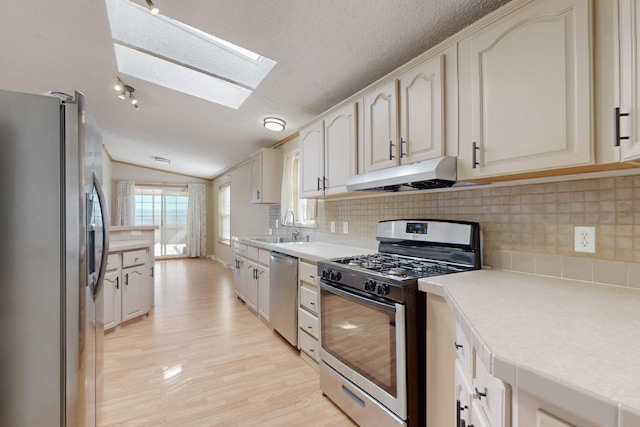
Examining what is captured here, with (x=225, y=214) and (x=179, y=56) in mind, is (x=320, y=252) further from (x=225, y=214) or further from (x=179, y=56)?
(x=225, y=214)

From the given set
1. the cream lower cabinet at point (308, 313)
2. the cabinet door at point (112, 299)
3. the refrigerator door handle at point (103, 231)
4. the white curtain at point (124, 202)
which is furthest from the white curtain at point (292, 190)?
the white curtain at point (124, 202)

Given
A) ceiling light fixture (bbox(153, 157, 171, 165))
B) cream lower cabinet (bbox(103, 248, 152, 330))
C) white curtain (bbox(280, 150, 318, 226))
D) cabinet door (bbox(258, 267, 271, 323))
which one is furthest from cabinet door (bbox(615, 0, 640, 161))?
ceiling light fixture (bbox(153, 157, 171, 165))

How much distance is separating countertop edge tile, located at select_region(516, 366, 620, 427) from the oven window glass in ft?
2.69

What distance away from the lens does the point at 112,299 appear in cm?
295

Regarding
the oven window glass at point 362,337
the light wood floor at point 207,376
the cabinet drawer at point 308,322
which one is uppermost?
the oven window glass at point 362,337

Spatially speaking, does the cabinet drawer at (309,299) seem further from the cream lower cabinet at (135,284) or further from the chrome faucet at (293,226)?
the cream lower cabinet at (135,284)

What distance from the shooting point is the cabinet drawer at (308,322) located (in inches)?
89.0

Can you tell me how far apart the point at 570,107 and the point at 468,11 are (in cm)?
84

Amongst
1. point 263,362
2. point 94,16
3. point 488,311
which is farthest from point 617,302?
point 94,16

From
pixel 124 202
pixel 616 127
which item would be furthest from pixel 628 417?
pixel 124 202

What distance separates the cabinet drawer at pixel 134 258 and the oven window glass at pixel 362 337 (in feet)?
8.10

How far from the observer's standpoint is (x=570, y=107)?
1072 millimetres

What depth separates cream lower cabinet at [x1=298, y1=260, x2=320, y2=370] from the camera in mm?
2252

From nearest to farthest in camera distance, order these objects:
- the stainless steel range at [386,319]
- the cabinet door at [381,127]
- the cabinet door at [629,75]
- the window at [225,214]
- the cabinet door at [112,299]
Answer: the cabinet door at [629,75] → the stainless steel range at [386,319] → the cabinet door at [381,127] → the cabinet door at [112,299] → the window at [225,214]
